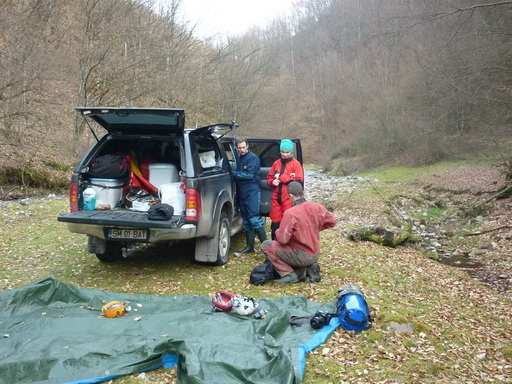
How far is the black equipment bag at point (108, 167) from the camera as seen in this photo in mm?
7203

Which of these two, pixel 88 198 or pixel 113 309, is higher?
pixel 88 198

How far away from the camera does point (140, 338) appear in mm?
4574

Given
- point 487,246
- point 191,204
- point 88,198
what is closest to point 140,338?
point 191,204

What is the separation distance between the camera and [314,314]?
5.24 metres

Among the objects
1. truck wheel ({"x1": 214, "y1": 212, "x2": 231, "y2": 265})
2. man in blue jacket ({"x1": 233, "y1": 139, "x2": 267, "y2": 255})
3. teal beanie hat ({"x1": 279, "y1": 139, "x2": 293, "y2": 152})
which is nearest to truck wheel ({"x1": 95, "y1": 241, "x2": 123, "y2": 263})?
truck wheel ({"x1": 214, "y1": 212, "x2": 231, "y2": 265})

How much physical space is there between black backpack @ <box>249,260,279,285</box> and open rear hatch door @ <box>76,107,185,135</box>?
7.45ft

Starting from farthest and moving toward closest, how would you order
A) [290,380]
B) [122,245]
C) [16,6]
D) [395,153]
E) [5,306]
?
[395,153]
[16,6]
[122,245]
[5,306]
[290,380]

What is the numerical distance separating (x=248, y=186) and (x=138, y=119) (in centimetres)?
210

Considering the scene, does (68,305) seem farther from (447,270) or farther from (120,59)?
(120,59)

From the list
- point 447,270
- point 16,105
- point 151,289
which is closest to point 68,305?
point 151,289

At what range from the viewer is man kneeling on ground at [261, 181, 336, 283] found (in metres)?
6.40

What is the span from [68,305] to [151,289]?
4.25 ft

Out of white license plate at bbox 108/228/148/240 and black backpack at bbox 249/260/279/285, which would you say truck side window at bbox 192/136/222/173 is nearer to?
white license plate at bbox 108/228/148/240

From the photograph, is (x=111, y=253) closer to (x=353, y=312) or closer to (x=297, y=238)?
(x=297, y=238)
